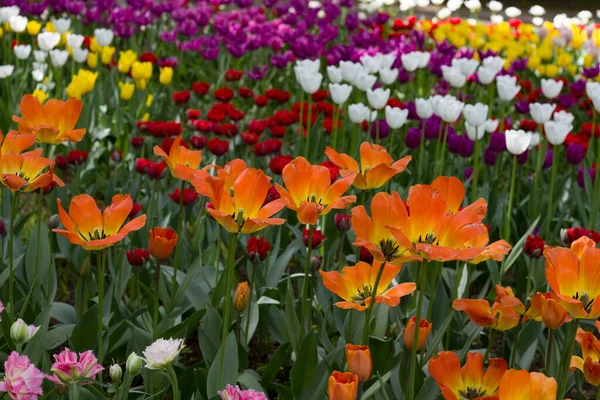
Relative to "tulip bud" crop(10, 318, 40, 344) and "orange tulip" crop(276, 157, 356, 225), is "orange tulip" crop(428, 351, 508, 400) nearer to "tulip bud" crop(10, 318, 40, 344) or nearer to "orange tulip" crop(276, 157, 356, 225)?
"orange tulip" crop(276, 157, 356, 225)

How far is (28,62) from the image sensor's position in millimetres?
5012

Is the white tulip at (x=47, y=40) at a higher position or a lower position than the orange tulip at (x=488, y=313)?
lower

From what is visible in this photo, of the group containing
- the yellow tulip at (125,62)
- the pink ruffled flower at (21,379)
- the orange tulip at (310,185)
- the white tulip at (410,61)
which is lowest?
the yellow tulip at (125,62)

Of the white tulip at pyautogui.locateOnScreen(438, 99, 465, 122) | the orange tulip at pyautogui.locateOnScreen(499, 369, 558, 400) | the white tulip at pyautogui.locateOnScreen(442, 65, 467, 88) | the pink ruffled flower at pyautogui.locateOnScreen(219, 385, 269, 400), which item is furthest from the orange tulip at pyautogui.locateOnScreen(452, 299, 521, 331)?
the white tulip at pyautogui.locateOnScreen(442, 65, 467, 88)

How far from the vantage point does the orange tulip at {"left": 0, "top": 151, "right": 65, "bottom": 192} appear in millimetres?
1673

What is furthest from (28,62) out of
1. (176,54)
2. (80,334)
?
(80,334)

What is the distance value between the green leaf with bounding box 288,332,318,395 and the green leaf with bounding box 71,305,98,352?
0.49m

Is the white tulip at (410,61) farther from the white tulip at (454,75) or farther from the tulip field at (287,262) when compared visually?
the white tulip at (454,75)

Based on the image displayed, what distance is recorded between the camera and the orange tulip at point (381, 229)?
140cm

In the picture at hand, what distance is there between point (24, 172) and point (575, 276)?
1181 millimetres

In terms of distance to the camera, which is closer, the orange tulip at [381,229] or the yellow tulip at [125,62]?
the orange tulip at [381,229]

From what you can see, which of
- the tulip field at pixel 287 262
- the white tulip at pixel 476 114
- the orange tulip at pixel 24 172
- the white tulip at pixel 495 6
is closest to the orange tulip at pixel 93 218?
the tulip field at pixel 287 262

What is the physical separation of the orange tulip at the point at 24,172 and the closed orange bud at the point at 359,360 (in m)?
0.72

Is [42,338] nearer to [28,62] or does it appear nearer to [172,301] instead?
[172,301]
